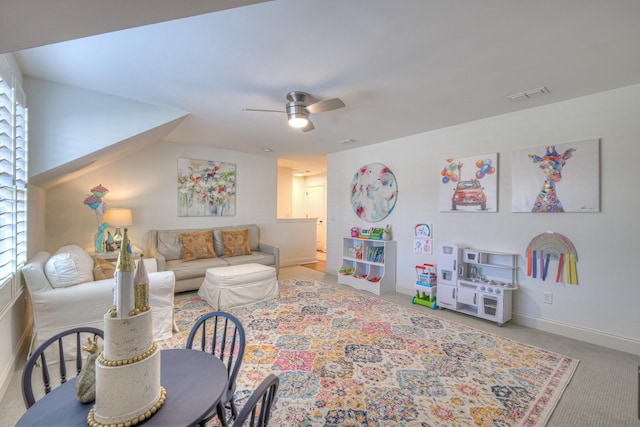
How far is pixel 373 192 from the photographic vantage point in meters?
4.85

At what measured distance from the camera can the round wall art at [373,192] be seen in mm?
4605

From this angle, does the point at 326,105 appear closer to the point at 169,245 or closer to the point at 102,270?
the point at 102,270

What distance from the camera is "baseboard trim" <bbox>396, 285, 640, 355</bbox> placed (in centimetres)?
257

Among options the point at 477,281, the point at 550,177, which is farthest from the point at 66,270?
the point at 550,177

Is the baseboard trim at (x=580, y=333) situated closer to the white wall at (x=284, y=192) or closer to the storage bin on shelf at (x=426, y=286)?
the storage bin on shelf at (x=426, y=286)

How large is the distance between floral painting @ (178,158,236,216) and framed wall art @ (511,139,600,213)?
4618 millimetres

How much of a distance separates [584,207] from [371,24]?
111 inches

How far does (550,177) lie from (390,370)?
2657 millimetres

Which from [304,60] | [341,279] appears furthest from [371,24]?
[341,279]

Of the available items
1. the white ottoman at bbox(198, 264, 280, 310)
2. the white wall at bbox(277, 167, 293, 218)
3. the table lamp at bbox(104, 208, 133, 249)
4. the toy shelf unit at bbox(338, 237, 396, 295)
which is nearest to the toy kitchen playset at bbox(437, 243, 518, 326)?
the toy shelf unit at bbox(338, 237, 396, 295)

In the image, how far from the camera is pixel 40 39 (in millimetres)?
1099

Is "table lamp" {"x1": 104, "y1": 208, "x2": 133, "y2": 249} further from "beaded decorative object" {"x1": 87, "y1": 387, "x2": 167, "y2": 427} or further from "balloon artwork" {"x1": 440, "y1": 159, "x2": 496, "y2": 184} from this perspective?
"balloon artwork" {"x1": 440, "y1": 159, "x2": 496, "y2": 184}

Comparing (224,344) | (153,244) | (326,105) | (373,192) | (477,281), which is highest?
(326,105)

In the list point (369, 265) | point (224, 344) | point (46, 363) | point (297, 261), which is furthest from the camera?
point (297, 261)
